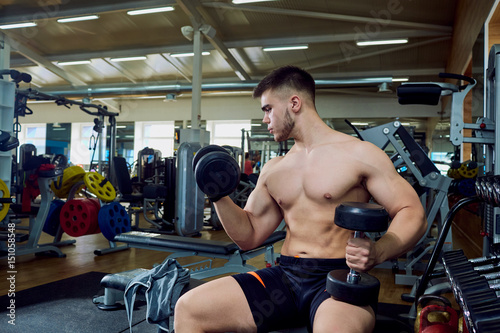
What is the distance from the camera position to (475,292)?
942mm

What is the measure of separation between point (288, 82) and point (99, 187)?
281 centimetres

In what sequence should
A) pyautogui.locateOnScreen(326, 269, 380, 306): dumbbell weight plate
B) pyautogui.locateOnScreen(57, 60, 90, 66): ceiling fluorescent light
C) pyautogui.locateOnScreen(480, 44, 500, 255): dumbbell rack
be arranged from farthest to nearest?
pyautogui.locateOnScreen(57, 60, 90, 66): ceiling fluorescent light → pyautogui.locateOnScreen(480, 44, 500, 255): dumbbell rack → pyautogui.locateOnScreen(326, 269, 380, 306): dumbbell weight plate

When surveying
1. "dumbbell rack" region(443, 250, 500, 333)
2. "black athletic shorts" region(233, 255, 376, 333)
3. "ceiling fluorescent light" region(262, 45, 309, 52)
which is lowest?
"black athletic shorts" region(233, 255, 376, 333)

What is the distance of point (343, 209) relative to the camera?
797 millimetres

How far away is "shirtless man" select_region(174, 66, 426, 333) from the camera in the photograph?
100 centimetres

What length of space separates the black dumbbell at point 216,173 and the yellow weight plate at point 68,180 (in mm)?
3037

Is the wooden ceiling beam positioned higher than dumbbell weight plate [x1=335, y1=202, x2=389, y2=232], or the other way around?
the wooden ceiling beam

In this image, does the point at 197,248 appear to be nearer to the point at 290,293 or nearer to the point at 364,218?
the point at 290,293

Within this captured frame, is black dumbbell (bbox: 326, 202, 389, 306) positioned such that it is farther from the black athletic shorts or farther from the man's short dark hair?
the man's short dark hair

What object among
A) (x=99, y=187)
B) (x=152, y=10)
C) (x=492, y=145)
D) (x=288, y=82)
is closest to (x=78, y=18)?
(x=152, y=10)

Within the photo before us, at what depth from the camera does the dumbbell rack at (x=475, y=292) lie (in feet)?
2.39

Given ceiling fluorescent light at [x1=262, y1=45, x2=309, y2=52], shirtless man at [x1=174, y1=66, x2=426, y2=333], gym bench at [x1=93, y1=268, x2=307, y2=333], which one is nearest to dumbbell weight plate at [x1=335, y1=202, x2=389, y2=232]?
shirtless man at [x1=174, y1=66, x2=426, y2=333]

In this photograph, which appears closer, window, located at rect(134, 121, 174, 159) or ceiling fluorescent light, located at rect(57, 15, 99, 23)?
ceiling fluorescent light, located at rect(57, 15, 99, 23)

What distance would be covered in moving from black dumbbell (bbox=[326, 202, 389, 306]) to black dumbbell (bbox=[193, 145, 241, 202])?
0.37 metres
